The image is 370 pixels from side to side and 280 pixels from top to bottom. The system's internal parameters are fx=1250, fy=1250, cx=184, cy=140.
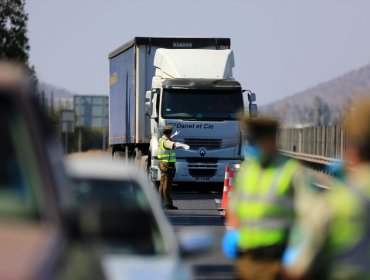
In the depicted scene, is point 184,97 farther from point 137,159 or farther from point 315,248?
point 315,248

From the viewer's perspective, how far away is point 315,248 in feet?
15.1

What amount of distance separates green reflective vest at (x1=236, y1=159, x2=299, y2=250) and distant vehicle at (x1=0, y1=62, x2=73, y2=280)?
3078mm

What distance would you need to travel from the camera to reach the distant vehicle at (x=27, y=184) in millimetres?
3369

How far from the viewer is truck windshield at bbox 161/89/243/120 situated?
102 ft

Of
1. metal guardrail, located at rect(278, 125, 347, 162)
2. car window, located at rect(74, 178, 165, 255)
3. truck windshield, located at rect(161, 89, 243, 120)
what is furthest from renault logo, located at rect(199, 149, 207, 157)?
car window, located at rect(74, 178, 165, 255)

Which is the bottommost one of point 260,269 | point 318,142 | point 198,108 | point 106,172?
point 318,142

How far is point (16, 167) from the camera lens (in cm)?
390

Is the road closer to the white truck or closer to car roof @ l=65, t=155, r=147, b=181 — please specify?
car roof @ l=65, t=155, r=147, b=181

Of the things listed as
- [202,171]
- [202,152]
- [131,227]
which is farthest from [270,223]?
[202,171]

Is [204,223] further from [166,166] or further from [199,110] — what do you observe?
[199,110]

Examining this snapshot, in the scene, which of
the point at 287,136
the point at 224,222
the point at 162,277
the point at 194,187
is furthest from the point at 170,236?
the point at 287,136

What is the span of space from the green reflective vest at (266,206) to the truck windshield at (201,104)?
77.7 ft

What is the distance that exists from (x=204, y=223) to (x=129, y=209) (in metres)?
14.2

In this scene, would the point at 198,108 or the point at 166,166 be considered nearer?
the point at 166,166
